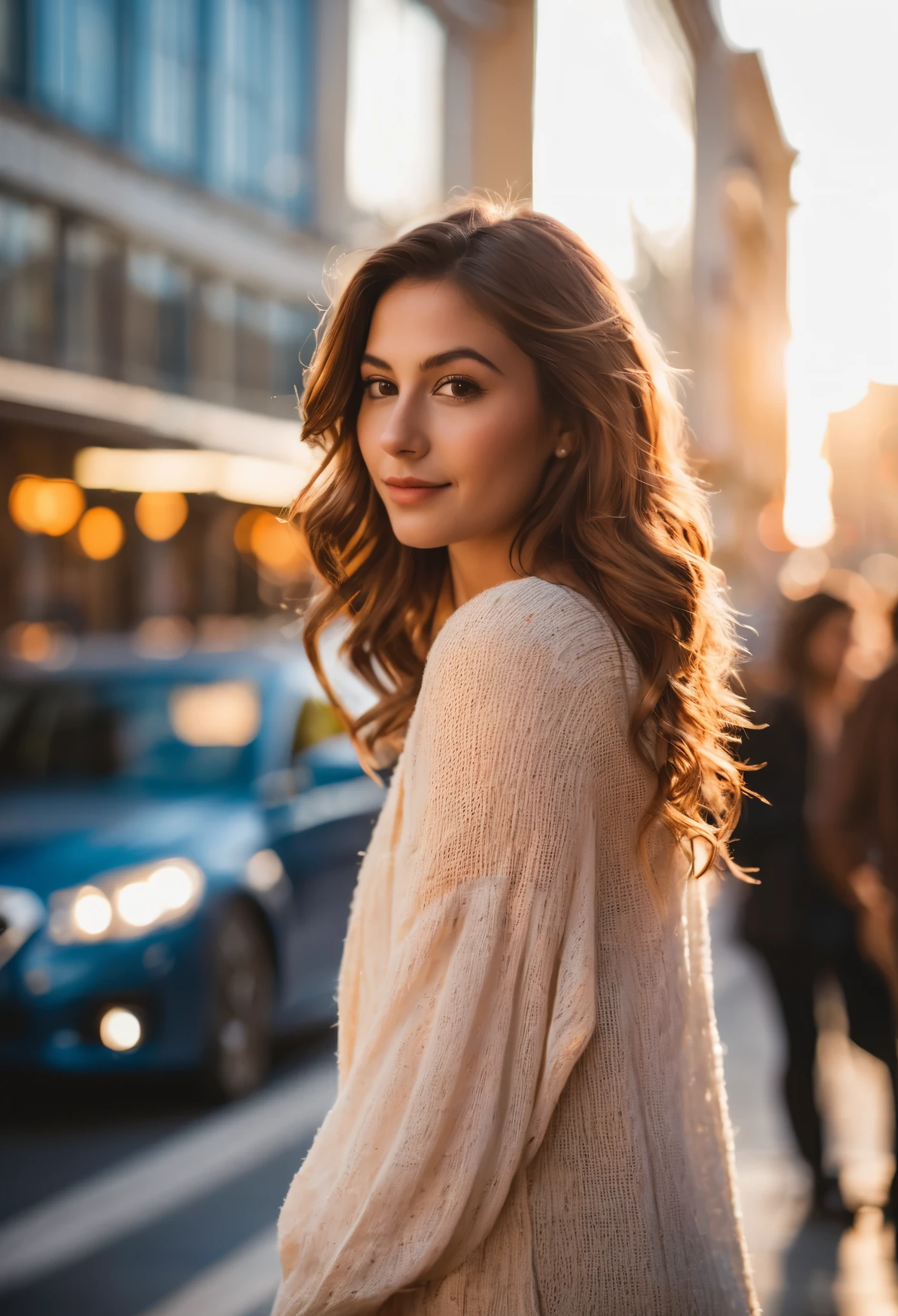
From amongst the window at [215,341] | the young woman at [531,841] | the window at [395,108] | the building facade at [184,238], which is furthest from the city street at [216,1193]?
the window at [395,108]

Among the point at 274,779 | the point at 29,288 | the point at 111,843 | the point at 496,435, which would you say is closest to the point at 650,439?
the point at 496,435

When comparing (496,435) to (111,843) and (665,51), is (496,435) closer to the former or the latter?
(111,843)

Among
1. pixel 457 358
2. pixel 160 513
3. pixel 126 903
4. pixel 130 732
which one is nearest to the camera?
pixel 457 358

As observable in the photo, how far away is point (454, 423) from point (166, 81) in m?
27.1

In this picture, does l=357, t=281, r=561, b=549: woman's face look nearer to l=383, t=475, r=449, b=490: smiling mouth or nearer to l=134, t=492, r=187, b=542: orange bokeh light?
l=383, t=475, r=449, b=490: smiling mouth

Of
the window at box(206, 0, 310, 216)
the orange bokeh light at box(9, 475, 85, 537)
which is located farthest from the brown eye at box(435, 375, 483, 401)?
the window at box(206, 0, 310, 216)

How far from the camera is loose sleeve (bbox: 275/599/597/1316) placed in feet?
4.85

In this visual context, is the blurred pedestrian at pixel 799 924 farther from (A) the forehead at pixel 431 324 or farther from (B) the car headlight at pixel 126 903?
(A) the forehead at pixel 431 324

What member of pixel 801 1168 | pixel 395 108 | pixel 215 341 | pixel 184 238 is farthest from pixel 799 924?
pixel 395 108

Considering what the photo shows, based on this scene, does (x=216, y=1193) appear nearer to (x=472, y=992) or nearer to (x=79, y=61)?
(x=472, y=992)

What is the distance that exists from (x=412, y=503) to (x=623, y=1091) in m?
0.67

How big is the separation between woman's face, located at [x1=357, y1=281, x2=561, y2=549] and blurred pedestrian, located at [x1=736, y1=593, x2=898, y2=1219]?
3.65m

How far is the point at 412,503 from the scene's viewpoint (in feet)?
5.92

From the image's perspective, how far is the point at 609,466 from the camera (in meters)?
1.79
